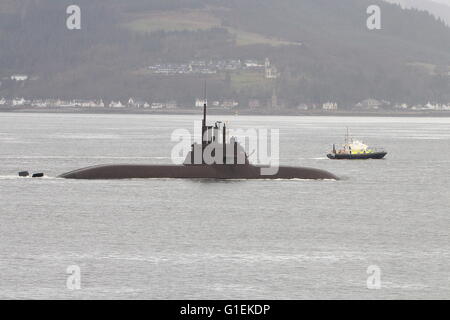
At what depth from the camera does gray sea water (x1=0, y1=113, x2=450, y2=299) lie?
46594 millimetres

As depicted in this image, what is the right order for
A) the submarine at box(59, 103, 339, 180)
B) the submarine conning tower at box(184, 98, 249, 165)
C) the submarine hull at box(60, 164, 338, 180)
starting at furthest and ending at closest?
the submarine hull at box(60, 164, 338, 180) → the submarine at box(59, 103, 339, 180) → the submarine conning tower at box(184, 98, 249, 165)

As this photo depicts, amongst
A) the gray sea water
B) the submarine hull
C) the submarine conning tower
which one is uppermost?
the submarine conning tower

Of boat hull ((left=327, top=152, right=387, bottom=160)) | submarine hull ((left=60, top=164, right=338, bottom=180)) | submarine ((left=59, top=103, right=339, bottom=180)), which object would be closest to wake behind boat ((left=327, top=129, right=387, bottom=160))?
boat hull ((left=327, top=152, right=387, bottom=160))

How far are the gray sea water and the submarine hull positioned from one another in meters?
0.75

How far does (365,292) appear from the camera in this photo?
1797 inches

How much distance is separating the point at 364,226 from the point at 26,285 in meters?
26.8

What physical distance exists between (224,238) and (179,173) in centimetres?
2981

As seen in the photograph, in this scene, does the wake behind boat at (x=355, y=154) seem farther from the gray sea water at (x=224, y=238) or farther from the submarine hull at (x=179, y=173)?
the submarine hull at (x=179, y=173)

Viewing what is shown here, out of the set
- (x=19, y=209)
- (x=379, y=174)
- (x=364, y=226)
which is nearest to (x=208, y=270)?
(x=364, y=226)

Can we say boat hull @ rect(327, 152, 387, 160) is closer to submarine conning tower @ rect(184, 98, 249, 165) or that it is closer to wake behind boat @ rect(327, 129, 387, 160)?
wake behind boat @ rect(327, 129, 387, 160)

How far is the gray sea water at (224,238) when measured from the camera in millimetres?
46594

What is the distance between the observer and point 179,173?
3526 inches
